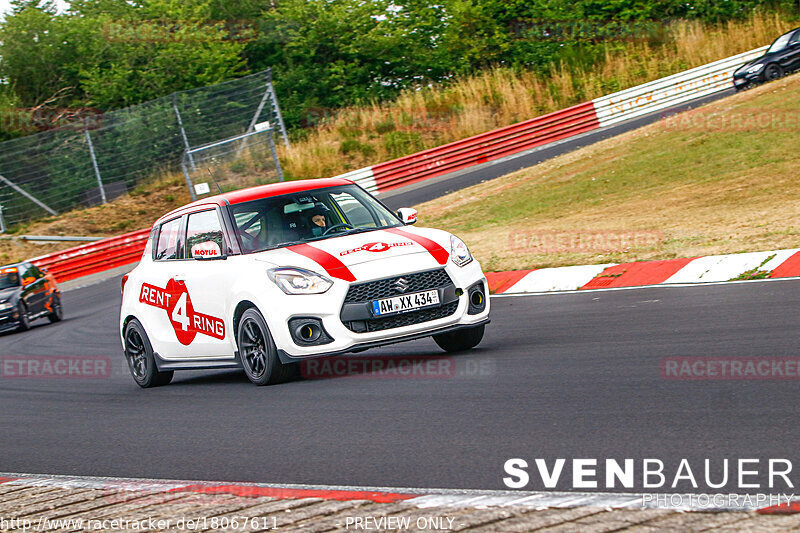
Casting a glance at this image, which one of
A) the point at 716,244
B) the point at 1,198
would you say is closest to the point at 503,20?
the point at 1,198

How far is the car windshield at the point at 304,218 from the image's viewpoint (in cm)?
885

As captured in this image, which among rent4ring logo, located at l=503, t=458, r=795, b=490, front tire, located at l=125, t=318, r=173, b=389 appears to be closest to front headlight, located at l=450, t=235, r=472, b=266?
front tire, located at l=125, t=318, r=173, b=389

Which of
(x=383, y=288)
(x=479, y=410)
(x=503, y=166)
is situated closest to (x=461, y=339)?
(x=383, y=288)

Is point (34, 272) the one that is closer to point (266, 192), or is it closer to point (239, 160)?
point (239, 160)

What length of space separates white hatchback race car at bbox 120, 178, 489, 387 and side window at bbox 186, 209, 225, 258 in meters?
0.02

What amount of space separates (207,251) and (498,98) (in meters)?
31.5

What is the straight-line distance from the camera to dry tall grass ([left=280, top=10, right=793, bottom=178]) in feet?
124

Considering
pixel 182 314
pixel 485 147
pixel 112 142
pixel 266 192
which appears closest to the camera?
pixel 266 192

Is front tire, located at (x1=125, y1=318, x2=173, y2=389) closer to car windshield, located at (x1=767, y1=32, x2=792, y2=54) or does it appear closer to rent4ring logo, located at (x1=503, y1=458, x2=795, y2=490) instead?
rent4ring logo, located at (x1=503, y1=458, x2=795, y2=490)

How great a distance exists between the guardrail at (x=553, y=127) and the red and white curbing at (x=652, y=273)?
64.3 feet

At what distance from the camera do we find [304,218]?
9023mm

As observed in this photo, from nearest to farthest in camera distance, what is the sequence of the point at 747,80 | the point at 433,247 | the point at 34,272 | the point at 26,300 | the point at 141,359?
the point at 433,247, the point at 141,359, the point at 26,300, the point at 34,272, the point at 747,80

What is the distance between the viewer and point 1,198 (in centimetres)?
3102

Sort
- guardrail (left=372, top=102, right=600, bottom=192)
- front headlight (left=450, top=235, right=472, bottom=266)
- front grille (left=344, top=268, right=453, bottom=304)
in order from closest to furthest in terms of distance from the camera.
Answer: front grille (left=344, top=268, right=453, bottom=304), front headlight (left=450, top=235, right=472, bottom=266), guardrail (left=372, top=102, right=600, bottom=192)
